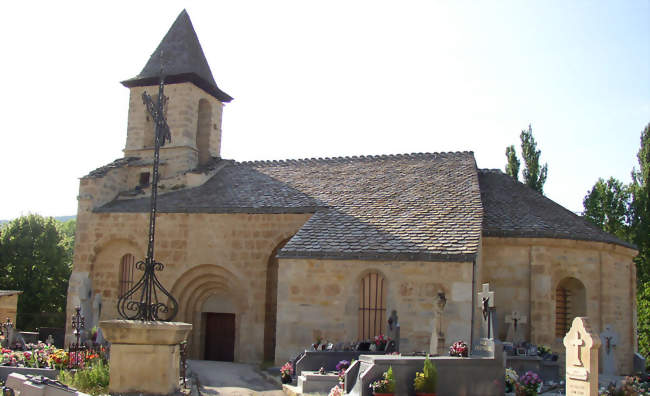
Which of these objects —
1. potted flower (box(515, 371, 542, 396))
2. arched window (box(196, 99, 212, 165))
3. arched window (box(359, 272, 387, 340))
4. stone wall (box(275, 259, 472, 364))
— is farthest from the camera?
arched window (box(196, 99, 212, 165))

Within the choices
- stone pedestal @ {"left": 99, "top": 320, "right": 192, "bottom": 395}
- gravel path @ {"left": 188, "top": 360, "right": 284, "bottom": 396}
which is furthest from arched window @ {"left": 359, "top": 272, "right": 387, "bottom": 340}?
stone pedestal @ {"left": 99, "top": 320, "right": 192, "bottom": 395}

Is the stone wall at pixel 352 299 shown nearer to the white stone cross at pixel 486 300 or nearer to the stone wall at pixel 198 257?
the white stone cross at pixel 486 300

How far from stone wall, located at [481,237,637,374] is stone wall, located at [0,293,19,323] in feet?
63.3

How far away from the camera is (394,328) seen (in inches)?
675

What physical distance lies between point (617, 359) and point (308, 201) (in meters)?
11.1

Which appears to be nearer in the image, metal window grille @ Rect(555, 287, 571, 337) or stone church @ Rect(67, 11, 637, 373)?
stone church @ Rect(67, 11, 637, 373)

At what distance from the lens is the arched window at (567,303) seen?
21.3m

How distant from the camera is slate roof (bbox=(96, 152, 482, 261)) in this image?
1888 centimetres

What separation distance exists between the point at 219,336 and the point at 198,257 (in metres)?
3.07

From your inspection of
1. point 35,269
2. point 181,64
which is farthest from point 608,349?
point 35,269

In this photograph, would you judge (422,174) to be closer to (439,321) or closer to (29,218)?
(439,321)

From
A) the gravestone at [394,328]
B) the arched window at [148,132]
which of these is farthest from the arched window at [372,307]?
the arched window at [148,132]

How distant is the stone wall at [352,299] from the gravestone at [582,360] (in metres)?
5.49

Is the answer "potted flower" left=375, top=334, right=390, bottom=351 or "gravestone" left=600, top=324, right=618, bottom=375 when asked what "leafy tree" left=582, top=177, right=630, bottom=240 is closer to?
"gravestone" left=600, top=324, right=618, bottom=375
